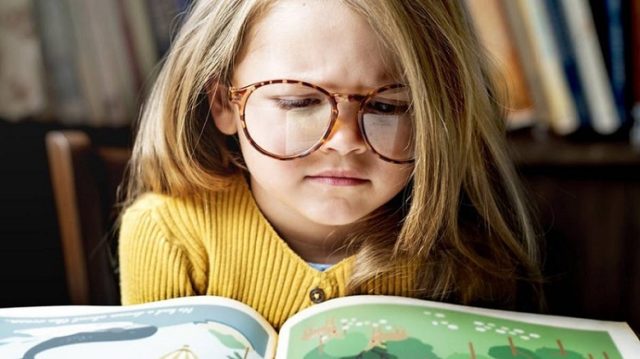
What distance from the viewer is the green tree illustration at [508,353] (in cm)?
54

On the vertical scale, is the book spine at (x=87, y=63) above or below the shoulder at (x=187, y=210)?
above

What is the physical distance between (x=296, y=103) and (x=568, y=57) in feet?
1.82

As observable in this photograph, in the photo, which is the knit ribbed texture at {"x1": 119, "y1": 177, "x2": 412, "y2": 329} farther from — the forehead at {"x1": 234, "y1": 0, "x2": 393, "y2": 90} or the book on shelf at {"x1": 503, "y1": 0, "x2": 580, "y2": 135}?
the book on shelf at {"x1": 503, "y1": 0, "x2": 580, "y2": 135}

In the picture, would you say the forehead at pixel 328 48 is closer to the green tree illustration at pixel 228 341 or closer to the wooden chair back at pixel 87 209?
the green tree illustration at pixel 228 341

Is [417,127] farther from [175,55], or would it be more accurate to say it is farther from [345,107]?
[175,55]

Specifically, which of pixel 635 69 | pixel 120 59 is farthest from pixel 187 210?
pixel 635 69

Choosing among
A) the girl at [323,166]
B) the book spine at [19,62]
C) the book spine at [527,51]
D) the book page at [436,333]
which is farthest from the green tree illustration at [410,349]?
the book spine at [19,62]

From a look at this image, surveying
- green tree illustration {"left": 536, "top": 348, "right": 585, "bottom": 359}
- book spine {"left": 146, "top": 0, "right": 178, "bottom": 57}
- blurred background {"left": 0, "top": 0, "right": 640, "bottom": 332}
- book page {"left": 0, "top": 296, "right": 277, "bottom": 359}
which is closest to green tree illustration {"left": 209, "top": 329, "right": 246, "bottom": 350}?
book page {"left": 0, "top": 296, "right": 277, "bottom": 359}

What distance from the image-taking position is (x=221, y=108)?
2.18 feet

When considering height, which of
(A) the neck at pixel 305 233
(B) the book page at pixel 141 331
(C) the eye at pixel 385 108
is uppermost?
(C) the eye at pixel 385 108

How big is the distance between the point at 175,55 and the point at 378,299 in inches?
11.8

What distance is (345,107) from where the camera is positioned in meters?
0.57

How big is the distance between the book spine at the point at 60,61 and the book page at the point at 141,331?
0.47 metres

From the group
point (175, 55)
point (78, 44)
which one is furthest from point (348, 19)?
point (78, 44)
